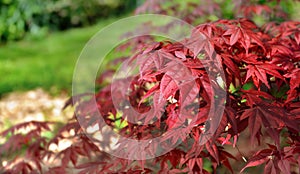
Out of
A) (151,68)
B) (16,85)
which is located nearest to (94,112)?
(151,68)

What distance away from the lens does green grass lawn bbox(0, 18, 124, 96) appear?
5.10 meters

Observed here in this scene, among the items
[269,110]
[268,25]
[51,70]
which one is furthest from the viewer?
[51,70]

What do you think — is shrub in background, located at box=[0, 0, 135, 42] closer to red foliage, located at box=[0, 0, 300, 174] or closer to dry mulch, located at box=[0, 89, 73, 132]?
dry mulch, located at box=[0, 89, 73, 132]

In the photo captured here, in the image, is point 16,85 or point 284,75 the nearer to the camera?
point 284,75

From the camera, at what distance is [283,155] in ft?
4.72

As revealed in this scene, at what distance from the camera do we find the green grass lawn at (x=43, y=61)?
201 inches

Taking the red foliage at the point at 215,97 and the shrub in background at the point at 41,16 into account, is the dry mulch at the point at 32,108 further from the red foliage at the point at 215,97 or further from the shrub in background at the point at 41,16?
the shrub in background at the point at 41,16

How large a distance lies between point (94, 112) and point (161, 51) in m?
0.60

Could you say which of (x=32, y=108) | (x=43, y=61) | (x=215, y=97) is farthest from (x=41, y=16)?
(x=215, y=97)

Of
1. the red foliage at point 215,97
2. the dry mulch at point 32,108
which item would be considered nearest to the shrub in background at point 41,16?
the dry mulch at point 32,108

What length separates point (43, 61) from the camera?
19.5 ft

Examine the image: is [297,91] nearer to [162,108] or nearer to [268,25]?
[162,108]

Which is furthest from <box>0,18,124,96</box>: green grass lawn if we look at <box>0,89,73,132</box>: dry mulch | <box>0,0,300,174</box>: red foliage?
<box>0,0,300,174</box>: red foliage

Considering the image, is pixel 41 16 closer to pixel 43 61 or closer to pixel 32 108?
pixel 43 61
